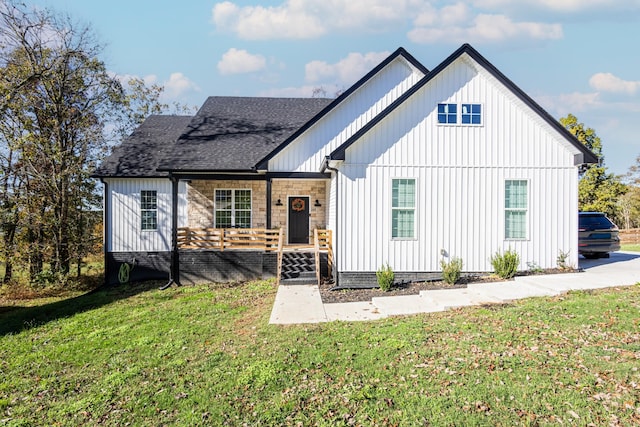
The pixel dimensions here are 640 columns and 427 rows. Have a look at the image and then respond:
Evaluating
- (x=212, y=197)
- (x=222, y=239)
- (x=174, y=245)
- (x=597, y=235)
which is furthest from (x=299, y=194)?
(x=597, y=235)

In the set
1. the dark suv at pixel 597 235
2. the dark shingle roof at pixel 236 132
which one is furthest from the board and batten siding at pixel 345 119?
the dark suv at pixel 597 235

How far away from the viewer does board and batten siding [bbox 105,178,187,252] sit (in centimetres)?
1388

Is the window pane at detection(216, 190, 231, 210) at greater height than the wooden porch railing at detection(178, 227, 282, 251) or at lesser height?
greater

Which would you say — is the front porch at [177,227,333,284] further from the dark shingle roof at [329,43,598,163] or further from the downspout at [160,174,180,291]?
the dark shingle roof at [329,43,598,163]

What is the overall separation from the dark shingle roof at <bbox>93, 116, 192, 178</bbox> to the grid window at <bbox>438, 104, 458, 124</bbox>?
9925mm

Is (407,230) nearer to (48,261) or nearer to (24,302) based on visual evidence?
(24,302)

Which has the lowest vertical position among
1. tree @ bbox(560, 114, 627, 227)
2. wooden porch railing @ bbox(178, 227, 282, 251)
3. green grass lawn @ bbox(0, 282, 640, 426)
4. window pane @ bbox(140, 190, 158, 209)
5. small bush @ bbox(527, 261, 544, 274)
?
green grass lawn @ bbox(0, 282, 640, 426)

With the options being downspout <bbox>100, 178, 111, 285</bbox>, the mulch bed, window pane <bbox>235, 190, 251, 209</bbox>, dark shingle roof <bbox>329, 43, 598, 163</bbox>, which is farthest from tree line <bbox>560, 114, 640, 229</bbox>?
downspout <bbox>100, 178, 111, 285</bbox>

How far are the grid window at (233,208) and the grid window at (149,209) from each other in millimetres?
2335

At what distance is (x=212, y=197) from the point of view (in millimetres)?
14320

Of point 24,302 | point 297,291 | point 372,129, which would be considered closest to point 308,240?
point 297,291

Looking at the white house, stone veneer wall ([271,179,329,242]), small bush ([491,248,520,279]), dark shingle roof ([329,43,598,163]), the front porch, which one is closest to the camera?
small bush ([491,248,520,279])

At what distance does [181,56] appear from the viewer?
18750mm

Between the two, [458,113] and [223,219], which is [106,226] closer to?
[223,219]
